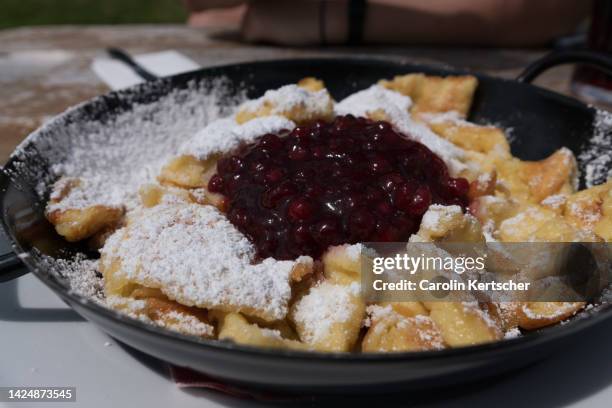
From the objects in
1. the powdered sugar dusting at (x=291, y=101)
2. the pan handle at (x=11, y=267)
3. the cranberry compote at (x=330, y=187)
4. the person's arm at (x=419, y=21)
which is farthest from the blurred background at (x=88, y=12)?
the pan handle at (x=11, y=267)

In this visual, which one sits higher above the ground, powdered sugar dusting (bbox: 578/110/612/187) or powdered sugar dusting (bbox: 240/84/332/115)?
powdered sugar dusting (bbox: 240/84/332/115)

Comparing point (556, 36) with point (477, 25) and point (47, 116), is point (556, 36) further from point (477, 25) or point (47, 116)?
point (47, 116)

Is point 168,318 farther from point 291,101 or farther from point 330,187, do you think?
point 291,101

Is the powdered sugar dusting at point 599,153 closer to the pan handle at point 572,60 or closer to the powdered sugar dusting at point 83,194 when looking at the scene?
the pan handle at point 572,60

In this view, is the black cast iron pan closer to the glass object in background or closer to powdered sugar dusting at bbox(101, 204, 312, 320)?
powdered sugar dusting at bbox(101, 204, 312, 320)

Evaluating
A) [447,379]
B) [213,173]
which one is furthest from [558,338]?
[213,173]

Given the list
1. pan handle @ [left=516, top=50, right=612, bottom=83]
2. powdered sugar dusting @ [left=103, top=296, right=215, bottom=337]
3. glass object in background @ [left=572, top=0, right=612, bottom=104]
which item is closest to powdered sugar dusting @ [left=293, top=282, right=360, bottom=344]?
powdered sugar dusting @ [left=103, top=296, right=215, bottom=337]

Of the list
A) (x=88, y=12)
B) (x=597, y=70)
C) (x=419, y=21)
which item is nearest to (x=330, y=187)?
(x=597, y=70)
